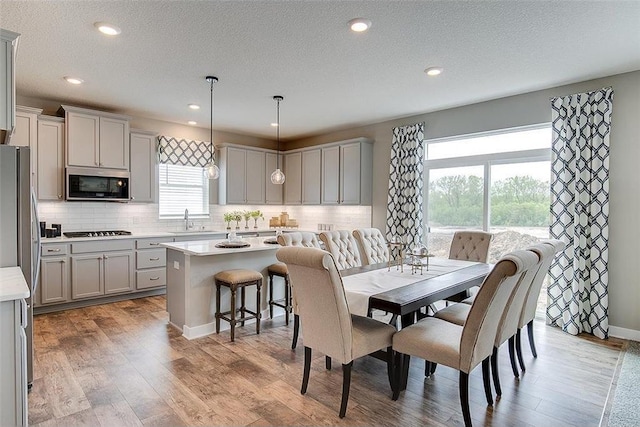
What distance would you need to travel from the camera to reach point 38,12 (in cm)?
256

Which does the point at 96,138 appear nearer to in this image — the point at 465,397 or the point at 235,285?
the point at 235,285

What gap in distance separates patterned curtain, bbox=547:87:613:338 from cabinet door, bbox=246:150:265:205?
472 cm

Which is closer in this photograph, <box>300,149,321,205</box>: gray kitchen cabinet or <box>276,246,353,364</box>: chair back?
<box>276,246,353,364</box>: chair back

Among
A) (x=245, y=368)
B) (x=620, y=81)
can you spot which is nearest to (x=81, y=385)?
(x=245, y=368)

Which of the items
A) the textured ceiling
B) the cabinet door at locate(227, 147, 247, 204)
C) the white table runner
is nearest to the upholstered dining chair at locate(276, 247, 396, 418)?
the white table runner

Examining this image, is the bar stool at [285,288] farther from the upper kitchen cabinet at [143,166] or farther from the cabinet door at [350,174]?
the upper kitchen cabinet at [143,166]

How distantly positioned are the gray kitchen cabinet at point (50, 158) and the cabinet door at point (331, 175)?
387 cm

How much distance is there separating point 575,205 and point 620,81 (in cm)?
133

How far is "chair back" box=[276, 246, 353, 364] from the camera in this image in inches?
85.9

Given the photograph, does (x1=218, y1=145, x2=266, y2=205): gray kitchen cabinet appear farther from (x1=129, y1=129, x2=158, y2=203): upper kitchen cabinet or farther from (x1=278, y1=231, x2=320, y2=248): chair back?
(x1=278, y1=231, x2=320, y2=248): chair back

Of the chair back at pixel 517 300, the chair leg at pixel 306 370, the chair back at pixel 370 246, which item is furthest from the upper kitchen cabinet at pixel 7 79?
the chair back at pixel 517 300

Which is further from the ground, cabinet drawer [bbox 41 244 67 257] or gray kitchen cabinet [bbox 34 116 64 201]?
gray kitchen cabinet [bbox 34 116 64 201]

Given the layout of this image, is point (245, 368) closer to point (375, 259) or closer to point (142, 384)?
point (142, 384)

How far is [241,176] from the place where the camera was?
21.5ft
